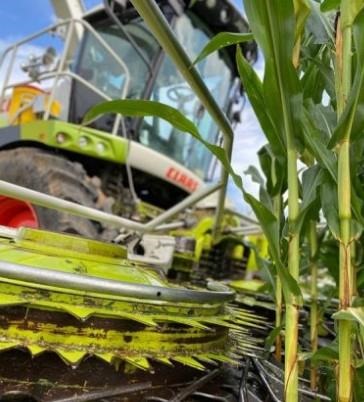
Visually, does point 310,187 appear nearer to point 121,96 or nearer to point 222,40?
point 222,40

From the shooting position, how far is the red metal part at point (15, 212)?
2393mm

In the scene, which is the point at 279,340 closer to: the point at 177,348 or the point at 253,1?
the point at 177,348

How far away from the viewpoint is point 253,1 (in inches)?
25.7

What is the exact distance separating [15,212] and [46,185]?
0.42 meters

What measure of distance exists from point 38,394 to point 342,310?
436mm

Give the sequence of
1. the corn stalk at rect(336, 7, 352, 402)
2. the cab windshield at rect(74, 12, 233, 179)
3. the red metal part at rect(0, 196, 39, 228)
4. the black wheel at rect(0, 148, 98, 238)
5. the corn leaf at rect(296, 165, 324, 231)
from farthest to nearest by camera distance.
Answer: the cab windshield at rect(74, 12, 233, 179) < the red metal part at rect(0, 196, 39, 228) < the black wheel at rect(0, 148, 98, 238) < the corn leaf at rect(296, 165, 324, 231) < the corn stalk at rect(336, 7, 352, 402)

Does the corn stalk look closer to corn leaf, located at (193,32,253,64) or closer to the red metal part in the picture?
corn leaf, located at (193,32,253,64)

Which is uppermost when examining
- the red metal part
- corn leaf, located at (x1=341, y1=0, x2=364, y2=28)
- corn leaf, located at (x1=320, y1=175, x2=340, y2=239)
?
corn leaf, located at (x1=341, y1=0, x2=364, y2=28)

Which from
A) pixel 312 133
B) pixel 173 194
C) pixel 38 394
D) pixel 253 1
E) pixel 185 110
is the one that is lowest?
pixel 38 394

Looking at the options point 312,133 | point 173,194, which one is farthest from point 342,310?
point 173,194

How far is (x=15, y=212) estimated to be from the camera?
8.12ft

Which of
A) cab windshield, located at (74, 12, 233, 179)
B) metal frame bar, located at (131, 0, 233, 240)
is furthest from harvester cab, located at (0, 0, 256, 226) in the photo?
metal frame bar, located at (131, 0, 233, 240)

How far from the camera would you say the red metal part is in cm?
239

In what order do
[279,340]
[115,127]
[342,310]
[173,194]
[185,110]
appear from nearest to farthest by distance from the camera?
[342,310] < [279,340] < [115,127] < [185,110] < [173,194]
